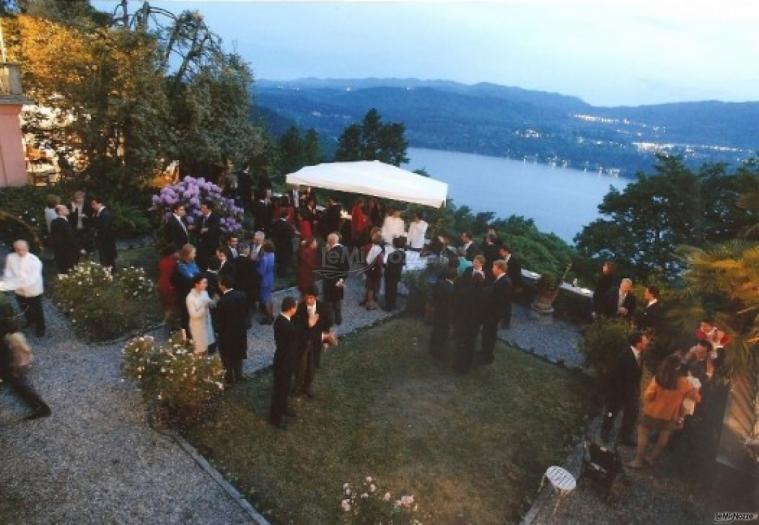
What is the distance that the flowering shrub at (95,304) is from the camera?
8039 millimetres

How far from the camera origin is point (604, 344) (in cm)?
788

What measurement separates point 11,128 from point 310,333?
1269 cm

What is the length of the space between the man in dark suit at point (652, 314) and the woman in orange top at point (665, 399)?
67.7 inches

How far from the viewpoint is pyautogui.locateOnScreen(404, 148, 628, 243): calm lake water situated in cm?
10200

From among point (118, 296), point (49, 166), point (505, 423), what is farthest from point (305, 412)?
point (49, 166)

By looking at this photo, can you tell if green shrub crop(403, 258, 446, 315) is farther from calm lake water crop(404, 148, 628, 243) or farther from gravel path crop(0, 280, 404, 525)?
calm lake water crop(404, 148, 628, 243)

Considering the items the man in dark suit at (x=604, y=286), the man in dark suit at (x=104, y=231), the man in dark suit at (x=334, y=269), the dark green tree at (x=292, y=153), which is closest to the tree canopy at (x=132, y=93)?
the man in dark suit at (x=104, y=231)

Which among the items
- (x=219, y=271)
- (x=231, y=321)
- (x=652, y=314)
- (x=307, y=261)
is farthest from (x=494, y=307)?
(x=219, y=271)

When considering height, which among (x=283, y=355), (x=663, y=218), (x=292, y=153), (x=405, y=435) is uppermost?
(x=663, y=218)

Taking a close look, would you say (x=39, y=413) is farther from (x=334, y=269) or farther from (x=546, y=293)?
(x=546, y=293)

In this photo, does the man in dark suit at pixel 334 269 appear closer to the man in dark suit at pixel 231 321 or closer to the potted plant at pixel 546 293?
the man in dark suit at pixel 231 321

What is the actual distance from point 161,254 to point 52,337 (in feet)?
12.1

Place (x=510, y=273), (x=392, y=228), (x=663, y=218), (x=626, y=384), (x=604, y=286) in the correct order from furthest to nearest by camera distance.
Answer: (x=663, y=218), (x=392, y=228), (x=510, y=273), (x=604, y=286), (x=626, y=384)

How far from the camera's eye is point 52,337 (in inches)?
315
